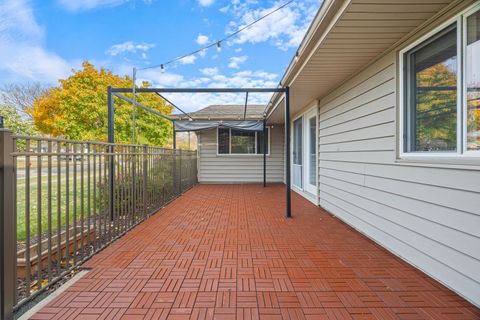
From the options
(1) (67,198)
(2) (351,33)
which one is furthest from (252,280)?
(2) (351,33)

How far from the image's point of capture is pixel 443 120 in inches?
96.7

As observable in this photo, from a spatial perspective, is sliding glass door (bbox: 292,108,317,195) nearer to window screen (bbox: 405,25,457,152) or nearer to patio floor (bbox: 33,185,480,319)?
patio floor (bbox: 33,185,480,319)

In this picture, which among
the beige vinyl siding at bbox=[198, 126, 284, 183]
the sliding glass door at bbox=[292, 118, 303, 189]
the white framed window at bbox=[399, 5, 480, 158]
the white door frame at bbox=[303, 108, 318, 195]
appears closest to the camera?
the white framed window at bbox=[399, 5, 480, 158]

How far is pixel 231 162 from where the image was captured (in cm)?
1036

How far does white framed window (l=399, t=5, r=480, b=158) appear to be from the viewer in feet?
6.96

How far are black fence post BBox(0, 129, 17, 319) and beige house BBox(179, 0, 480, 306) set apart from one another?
2.84m

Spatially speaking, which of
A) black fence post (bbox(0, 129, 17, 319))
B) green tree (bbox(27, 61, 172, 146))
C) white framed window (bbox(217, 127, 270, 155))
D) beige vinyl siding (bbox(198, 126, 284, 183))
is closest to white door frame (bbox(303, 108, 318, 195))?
beige vinyl siding (bbox(198, 126, 284, 183))

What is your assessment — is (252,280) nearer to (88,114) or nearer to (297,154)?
(297,154)

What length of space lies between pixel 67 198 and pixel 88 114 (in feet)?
41.1

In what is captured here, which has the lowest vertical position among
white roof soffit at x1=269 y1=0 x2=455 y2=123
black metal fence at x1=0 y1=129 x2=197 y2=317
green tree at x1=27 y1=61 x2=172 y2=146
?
black metal fence at x1=0 y1=129 x2=197 y2=317

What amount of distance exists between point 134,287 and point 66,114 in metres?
13.7

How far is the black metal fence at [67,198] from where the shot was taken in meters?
1.83

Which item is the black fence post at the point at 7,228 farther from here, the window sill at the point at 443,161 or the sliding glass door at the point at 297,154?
the sliding glass door at the point at 297,154

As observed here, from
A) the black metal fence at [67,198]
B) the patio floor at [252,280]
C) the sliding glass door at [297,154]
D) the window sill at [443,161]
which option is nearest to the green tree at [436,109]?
the window sill at [443,161]
